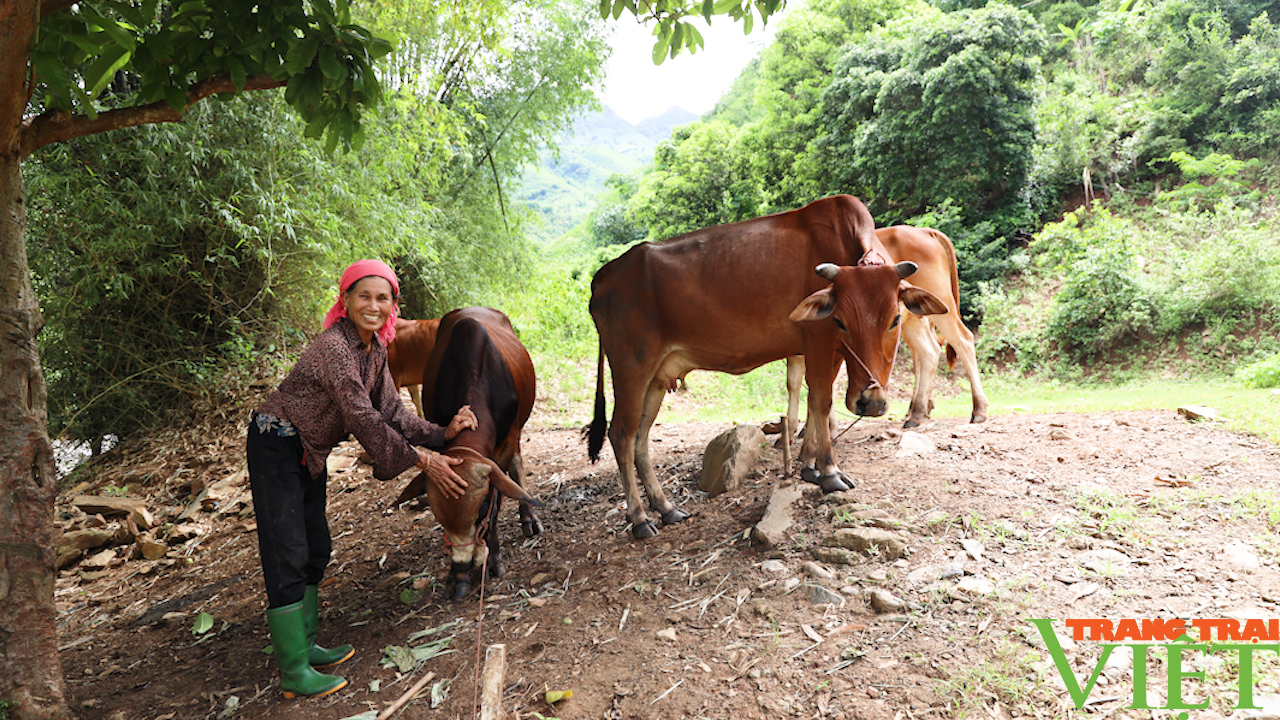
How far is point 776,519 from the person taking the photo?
3.74 m

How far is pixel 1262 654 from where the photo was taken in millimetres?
2227

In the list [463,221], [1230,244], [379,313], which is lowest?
[1230,244]

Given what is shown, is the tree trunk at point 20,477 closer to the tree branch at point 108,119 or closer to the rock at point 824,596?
the tree branch at point 108,119

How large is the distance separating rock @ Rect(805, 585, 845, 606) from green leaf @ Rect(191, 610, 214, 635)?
12.6ft

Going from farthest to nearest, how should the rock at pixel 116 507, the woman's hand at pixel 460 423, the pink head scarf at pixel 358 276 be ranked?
the rock at pixel 116 507 → the woman's hand at pixel 460 423 → the pink head scarf at pixel 358 276

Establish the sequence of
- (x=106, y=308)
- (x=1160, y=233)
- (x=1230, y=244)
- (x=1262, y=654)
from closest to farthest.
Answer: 1. (x=1262, y=654)
2. (x=106, y=308)
3. (x=1230, y=244)
4. (x=1160, y=233)

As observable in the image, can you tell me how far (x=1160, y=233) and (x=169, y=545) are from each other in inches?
685

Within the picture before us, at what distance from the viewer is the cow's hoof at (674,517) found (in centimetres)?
422

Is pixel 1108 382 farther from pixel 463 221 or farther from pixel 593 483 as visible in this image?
pixel 463 221

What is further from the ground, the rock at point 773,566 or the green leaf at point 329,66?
the green leaf at point 329,66

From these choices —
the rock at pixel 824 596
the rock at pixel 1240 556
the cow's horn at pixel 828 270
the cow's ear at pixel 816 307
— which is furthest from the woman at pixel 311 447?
the rock at pixel 1240 556

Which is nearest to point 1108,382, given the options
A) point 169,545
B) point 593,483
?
point 593,483

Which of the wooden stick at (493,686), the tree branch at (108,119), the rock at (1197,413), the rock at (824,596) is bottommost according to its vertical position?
the rock at (1197,413)

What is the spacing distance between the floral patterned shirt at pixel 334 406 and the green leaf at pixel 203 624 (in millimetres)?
1817
